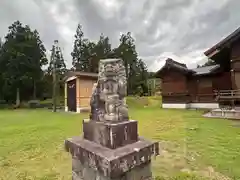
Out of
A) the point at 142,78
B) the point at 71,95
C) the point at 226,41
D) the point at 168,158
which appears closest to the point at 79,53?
the point at 142,78

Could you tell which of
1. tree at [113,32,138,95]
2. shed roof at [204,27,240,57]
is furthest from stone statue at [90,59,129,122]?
tree at [113,32,138,95]

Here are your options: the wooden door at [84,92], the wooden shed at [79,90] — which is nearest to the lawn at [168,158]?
the wooden shed at [79,90]

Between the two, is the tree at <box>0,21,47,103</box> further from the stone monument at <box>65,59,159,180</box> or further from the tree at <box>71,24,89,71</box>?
the stone monument at <box>65,59,159,180</box>

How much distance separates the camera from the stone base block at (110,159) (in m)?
1.91

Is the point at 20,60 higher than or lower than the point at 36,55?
lower

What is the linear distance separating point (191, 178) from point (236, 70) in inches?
411

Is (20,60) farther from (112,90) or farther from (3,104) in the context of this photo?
(112,90)

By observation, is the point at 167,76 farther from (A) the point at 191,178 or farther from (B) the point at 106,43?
(B) the point at 106,43

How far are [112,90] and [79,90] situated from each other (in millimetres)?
14540

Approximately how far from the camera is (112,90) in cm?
237

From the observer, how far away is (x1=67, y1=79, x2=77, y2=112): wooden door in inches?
677

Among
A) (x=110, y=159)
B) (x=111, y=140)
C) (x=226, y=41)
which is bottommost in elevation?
(x=110, y=159)

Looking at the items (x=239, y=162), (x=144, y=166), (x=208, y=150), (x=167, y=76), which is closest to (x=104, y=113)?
(x=144, y=166)

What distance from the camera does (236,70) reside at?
11.3 metres
